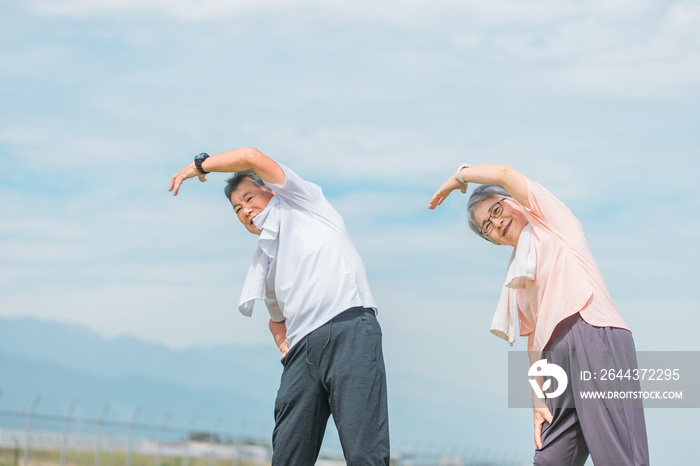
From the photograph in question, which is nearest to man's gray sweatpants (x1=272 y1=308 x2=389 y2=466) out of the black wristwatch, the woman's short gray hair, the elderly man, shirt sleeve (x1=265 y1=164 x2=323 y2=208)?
the elderly man

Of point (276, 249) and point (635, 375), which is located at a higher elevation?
point (276, 249)

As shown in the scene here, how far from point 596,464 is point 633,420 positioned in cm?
28

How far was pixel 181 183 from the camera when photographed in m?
4.56

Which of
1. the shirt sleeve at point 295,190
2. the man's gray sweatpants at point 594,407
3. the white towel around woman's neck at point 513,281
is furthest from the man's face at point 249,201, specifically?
the man's gray sweatpants at point 594,407

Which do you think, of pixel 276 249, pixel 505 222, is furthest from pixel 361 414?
pixel 505 222

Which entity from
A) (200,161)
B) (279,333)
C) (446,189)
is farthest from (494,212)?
(200,161)

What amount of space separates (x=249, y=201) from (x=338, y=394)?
1165mm

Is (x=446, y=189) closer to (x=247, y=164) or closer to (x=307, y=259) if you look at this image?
(x=307, y=259)

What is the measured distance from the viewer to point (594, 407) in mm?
4105

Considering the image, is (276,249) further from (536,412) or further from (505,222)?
(536,412)

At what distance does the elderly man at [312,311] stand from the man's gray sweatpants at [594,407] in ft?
3.03

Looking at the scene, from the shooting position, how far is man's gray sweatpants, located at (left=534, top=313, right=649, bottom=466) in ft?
13.3

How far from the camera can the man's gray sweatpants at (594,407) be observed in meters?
4.04

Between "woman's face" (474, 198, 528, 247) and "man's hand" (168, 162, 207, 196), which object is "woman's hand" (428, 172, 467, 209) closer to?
"woman's face" (474, 198, 528, 247)
